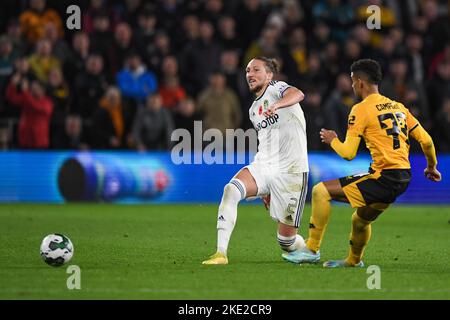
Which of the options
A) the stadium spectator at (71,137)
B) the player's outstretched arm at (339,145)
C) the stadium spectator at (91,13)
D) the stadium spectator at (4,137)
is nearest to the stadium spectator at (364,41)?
the stadium spectator at (91,13)

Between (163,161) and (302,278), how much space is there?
10.1m

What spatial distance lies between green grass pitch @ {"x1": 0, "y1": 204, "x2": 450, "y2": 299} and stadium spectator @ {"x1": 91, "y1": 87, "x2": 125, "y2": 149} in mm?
2004

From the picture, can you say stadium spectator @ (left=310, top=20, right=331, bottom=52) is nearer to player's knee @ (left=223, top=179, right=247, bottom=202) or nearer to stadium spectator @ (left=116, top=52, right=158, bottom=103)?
stadium spectator @ (left=116, top=52, right=158, bottom=103)

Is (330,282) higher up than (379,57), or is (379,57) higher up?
(379,57)

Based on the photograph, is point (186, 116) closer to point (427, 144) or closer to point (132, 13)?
point (132, 13)

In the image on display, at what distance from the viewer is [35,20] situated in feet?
66.1

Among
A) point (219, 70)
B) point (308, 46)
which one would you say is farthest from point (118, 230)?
point (308, 46)

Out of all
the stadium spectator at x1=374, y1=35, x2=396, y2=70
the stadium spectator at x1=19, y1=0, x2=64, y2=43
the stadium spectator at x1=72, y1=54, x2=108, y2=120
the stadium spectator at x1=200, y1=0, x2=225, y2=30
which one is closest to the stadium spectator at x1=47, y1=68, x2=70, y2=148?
the stadium spectator at x1=72, y1=54, x2=108, y2=120

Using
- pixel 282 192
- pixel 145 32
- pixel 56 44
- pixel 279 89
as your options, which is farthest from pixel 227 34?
pixel 282 192

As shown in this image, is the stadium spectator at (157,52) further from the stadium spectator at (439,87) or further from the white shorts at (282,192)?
the white shorts at (282,192)

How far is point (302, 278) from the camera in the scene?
941cm

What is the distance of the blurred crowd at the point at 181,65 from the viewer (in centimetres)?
1956
